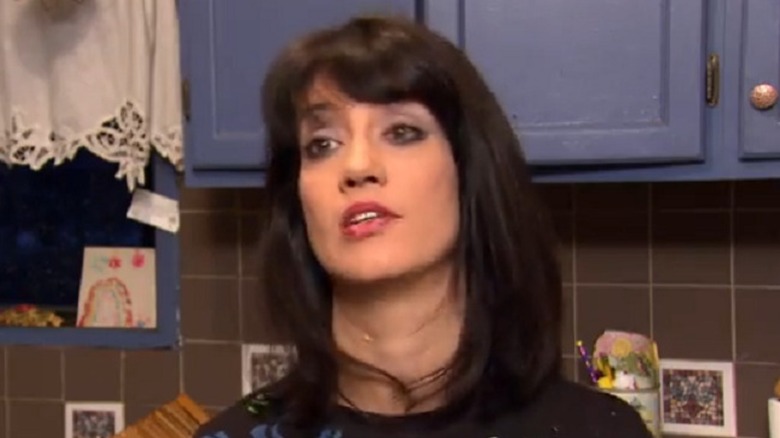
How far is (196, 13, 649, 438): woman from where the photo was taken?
1178mm

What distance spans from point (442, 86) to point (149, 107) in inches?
40.3

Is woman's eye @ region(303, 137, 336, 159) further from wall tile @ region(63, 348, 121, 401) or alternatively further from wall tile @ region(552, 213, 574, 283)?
wall tile @ region(63, 348, 121, 401)

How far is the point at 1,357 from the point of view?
234 cm

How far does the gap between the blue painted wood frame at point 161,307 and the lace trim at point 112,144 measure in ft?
0.19

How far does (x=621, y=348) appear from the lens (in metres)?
1.85

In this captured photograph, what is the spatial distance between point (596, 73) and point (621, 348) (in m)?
0.48

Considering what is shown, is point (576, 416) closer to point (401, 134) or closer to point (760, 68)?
point (401, 134)

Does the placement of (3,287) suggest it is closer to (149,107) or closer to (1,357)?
(1,357)

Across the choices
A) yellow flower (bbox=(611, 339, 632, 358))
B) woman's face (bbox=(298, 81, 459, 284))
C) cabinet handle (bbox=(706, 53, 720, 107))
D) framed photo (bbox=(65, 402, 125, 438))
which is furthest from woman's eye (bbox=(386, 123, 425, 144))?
framed photo (bbox=(65, 402, 125, 438))

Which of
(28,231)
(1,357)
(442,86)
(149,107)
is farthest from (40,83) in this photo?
(442,86)

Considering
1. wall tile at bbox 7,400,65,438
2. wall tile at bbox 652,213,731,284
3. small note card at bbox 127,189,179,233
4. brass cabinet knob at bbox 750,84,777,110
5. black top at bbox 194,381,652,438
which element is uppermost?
brass cabinet knob at bbox 750,84,777,110

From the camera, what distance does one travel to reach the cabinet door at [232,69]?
1.76 meters

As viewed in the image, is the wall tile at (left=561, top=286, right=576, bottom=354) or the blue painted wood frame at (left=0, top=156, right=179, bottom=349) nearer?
the wall tile at (left=561, top=286, right=576, bottom=354)

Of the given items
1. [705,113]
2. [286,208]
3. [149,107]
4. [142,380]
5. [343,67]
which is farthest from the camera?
[142,380]
